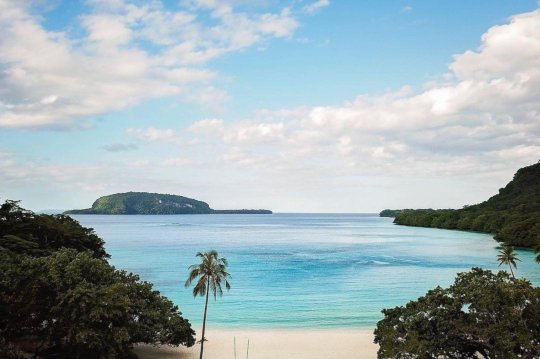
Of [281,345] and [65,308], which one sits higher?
[65,308]

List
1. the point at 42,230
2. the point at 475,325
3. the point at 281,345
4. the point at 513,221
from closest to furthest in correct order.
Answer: the point at 475,325
the point at 281,345
the point at 42,230
the point at 513,221

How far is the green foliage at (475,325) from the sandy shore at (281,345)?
8792 mm

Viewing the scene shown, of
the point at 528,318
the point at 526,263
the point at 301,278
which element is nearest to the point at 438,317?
the point at 528,318

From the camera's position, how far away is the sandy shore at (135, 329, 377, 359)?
38344 millimetres

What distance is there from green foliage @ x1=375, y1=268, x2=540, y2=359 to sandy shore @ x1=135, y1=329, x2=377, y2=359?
8792 mm

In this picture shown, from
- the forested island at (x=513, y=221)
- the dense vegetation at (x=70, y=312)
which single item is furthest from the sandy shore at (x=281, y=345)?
the forested island at (x=513, y=221)

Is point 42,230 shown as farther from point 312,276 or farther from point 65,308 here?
point 312,276

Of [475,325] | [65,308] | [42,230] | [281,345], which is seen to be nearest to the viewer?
[475,325]

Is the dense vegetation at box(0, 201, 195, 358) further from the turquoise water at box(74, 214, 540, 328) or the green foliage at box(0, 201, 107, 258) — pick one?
the green foliage at box(0, 201, 107, 258)

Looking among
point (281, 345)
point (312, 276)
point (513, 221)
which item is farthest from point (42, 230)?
point (513, 221)

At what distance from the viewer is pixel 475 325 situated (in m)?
29.1

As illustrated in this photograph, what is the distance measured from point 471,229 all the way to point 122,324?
185543mm

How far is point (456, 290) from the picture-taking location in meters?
31.6

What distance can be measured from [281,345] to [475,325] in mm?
18073
